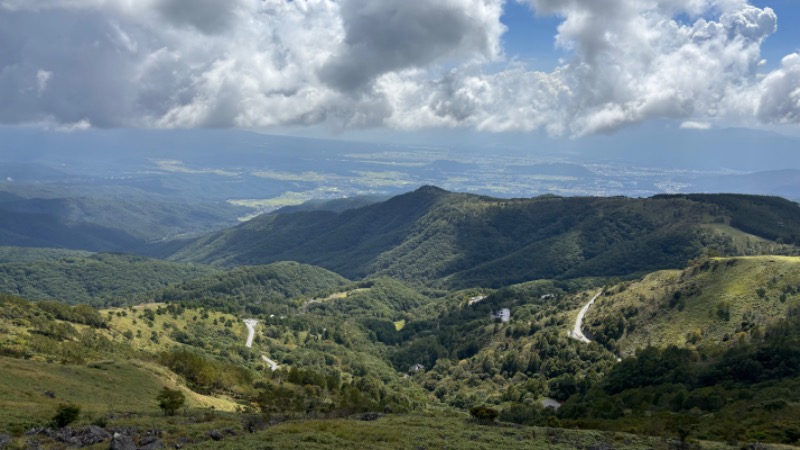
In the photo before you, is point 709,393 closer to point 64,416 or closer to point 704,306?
point 704,306

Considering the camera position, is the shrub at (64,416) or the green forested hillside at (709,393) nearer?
the shrub at (64,416)

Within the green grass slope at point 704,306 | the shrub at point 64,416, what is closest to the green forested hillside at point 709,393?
the green grass slope at point 704,306

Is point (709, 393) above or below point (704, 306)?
below

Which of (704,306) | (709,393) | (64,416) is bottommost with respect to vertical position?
(709,393)

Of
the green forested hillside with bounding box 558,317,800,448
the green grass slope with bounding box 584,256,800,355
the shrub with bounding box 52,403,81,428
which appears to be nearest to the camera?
the shrub with bounding box 52,403,81,428

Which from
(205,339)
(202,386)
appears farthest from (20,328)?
(205,339)

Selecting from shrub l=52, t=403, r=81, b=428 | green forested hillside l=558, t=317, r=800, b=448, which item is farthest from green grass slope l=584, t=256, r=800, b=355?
shrub l=52, t=403, r=81, b=428

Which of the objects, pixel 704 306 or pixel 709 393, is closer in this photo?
pixel 709 393

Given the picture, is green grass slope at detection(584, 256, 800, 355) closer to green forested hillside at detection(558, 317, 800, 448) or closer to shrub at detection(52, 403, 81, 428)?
green forested hillside at detection(558, 317, 800, 448)

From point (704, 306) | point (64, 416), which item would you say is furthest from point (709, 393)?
point (64, 416)

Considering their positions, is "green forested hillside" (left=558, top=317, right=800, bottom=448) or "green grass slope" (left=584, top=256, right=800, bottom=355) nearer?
"green forested hillside" (left=558, top=317, right=800, bottom=448)

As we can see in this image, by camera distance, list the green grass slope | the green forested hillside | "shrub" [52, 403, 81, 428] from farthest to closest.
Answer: the green grass slope
the green forested hillside
"shrub" [52, 403, 81, 428]

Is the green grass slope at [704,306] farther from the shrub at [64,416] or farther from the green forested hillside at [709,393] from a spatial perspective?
the shrub at [64,416]
